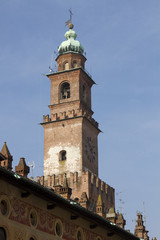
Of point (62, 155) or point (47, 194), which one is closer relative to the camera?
point (47, 194)

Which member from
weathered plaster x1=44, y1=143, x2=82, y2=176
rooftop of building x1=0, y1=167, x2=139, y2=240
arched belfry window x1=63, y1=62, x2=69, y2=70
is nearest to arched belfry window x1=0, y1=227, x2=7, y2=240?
rooftop of building x1=0, y1=167, x2=139, y2=240

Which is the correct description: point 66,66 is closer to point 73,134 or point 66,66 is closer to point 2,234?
point 73,134

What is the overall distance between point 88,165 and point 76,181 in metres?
3.56

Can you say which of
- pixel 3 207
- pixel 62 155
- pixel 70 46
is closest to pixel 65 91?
pixel 70 46

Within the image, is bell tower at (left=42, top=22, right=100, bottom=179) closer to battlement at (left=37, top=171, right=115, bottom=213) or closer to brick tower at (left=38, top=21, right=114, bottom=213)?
brick tower at (left=38, top=21, right=114, bottom=213)

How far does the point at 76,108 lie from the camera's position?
57938mm

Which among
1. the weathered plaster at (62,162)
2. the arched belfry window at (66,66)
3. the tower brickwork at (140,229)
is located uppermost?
the arched belfry window at (66,66)

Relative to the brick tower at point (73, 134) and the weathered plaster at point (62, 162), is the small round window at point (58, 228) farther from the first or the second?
the weathered plaster at point (62, 162)

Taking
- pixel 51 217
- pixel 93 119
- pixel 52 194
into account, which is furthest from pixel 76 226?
Result: pixel 93 119

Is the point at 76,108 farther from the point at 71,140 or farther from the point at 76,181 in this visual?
the point at 76,181

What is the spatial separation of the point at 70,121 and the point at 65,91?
4.86 meters

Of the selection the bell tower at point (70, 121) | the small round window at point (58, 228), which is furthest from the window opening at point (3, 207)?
the bell tower at point (70, 121)

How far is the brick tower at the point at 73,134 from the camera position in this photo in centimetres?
5372

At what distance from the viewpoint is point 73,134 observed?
56.2m
